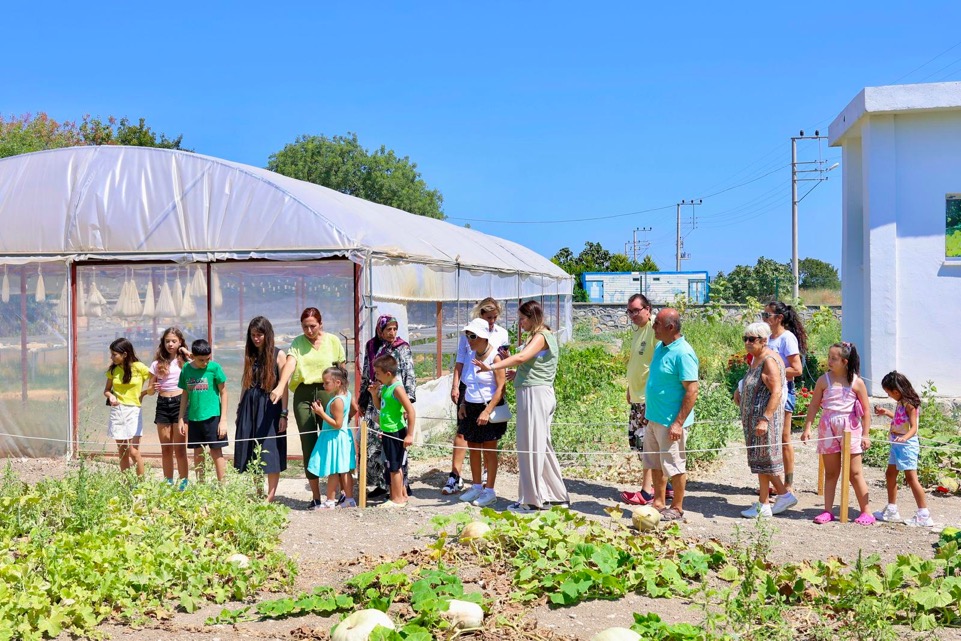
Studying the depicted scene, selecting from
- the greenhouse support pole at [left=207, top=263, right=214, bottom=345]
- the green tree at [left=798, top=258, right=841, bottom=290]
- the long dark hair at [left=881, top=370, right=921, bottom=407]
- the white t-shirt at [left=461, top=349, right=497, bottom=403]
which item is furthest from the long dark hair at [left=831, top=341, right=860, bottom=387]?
the green tree at [left=798, top=258, right=841, bottom=290]

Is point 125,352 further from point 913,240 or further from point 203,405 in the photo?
point 913,240

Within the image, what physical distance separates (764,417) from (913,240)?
21.5ft

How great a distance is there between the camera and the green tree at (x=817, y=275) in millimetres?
62500

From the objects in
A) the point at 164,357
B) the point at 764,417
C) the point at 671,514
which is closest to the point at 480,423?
the point at 671,514

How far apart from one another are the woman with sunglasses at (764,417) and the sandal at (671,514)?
579 millimetres

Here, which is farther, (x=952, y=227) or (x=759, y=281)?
(x=759, y=281)

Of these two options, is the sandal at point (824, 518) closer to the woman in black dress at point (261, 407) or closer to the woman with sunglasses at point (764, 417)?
the woman with sunglasses at point (764, 417)

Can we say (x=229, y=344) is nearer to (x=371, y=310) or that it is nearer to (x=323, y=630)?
(x=371, y=310)

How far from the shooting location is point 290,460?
9.69m

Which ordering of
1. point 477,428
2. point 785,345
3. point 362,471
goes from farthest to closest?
1. point 785,345
2. point 477,428
3. point 362,471

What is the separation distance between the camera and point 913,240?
40.0ft

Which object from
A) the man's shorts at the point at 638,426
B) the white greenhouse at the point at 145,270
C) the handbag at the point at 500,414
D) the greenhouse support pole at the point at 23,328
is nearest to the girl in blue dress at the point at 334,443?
the handbag at the point at 500,414

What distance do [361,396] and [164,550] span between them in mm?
2769

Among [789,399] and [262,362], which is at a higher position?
[262,362]
